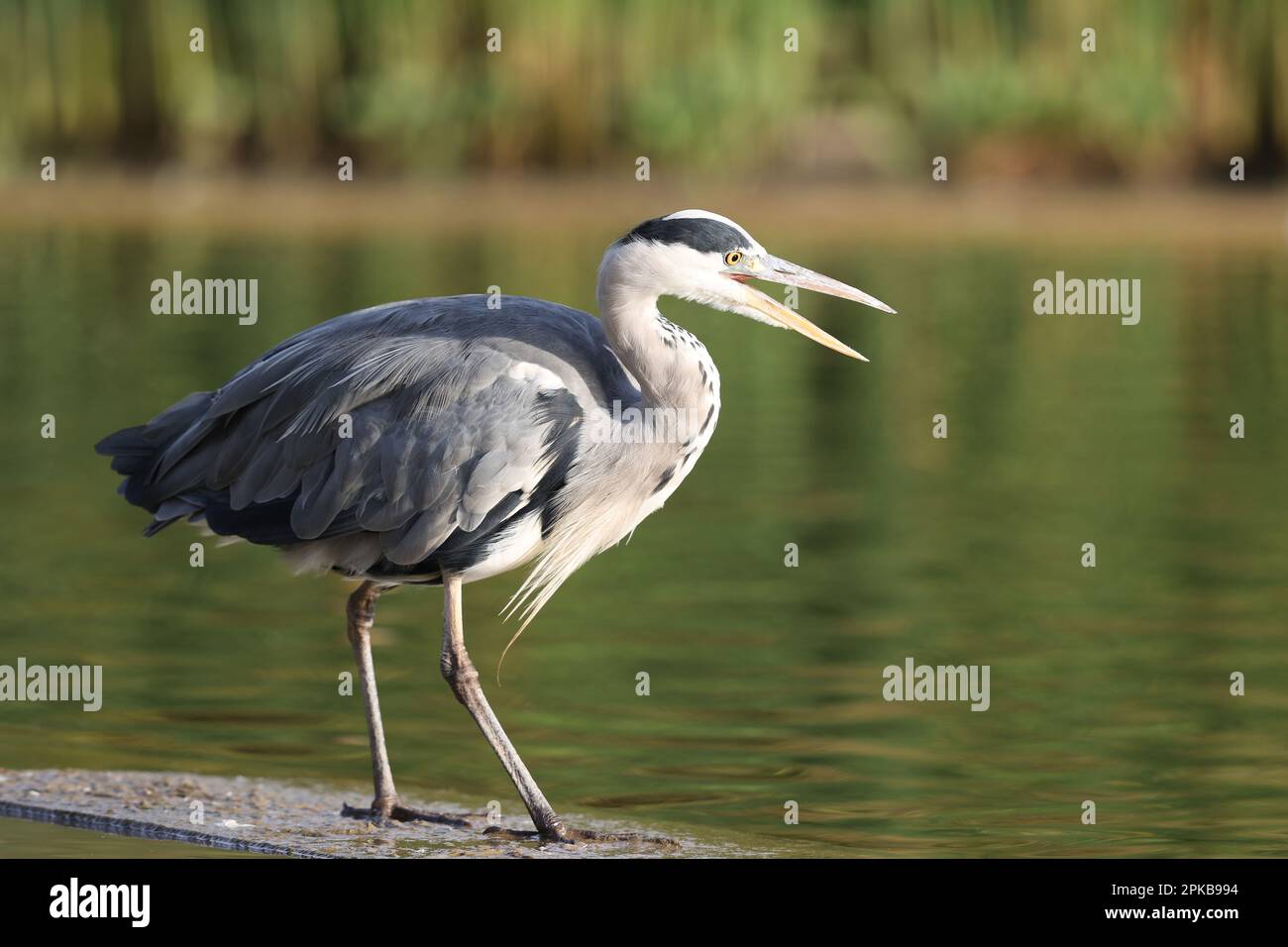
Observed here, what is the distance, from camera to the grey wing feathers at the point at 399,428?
23.6 ft

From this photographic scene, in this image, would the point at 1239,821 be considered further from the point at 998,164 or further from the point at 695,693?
the point at 998,164

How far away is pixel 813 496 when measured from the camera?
1311 cm

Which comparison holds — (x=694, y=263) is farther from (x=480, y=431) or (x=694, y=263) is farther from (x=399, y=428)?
(x=399, y=428)

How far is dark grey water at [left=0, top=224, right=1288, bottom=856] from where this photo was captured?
7973 millimetres

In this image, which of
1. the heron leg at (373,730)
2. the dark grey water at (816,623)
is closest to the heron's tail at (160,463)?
the heron leg at (373,730)

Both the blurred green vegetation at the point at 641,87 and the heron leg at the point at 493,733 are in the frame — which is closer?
the heron leg at the point at 493,733

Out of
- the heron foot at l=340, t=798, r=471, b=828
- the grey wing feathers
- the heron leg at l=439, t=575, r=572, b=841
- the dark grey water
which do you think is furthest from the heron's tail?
the heron foot at l=340, t=798, r=471, b=828

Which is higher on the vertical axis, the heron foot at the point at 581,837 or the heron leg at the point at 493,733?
the heron leg at the point at 493,733

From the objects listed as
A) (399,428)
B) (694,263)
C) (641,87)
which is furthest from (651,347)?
(641,87)

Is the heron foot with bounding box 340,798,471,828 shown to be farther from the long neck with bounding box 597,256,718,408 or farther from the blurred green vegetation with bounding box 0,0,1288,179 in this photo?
the blurred green vegetation with bounding box 0,0,1288,179

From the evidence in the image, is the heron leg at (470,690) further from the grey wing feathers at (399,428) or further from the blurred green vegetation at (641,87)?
the blurred green vegetation at (641,87)

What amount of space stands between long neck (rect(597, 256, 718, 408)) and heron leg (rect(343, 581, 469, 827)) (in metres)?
1.17

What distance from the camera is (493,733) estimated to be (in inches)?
291
